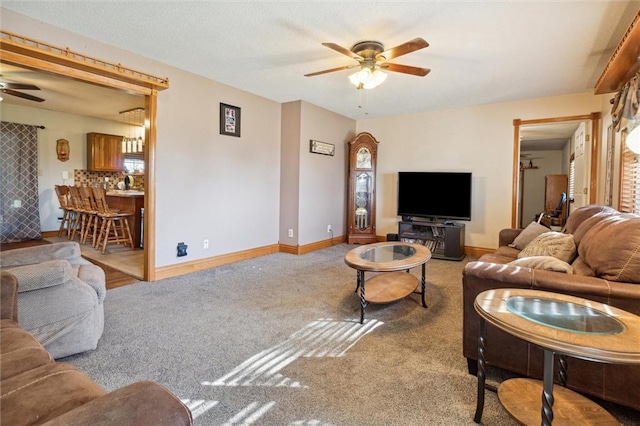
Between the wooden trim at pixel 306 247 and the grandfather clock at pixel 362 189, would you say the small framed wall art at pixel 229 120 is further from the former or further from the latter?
the grandfather clock at pixel 362 189

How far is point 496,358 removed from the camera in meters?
1.78

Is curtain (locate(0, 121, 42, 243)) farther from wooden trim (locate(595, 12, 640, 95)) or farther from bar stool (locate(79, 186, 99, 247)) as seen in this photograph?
wooden trim (locate(595, 12, 640, 95))

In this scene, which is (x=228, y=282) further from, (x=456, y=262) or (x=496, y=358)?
(x=456, y=262)

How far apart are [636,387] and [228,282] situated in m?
3.25

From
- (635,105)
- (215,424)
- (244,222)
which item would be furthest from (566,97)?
(215,424)

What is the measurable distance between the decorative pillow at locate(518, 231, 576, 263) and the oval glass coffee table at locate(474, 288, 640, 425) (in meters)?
0.91

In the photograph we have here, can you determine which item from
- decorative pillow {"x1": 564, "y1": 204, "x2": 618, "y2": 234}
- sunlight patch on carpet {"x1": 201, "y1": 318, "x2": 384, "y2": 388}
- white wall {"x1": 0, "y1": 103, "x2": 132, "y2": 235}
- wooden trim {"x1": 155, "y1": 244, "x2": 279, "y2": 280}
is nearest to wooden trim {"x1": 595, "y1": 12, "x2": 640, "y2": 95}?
decorative pillow {"x1": 564, "y1": 204, "x2": 618, "y2": 234}

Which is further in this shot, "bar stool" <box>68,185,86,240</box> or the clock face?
the clock face

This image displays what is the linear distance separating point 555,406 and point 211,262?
372 centimetres

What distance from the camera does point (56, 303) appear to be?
191 cm

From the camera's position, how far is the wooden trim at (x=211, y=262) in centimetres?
369

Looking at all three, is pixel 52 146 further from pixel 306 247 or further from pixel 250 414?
pixel 250 414

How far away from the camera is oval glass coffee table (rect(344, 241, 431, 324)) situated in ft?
8.39

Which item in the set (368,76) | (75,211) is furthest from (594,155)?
(75,211)
